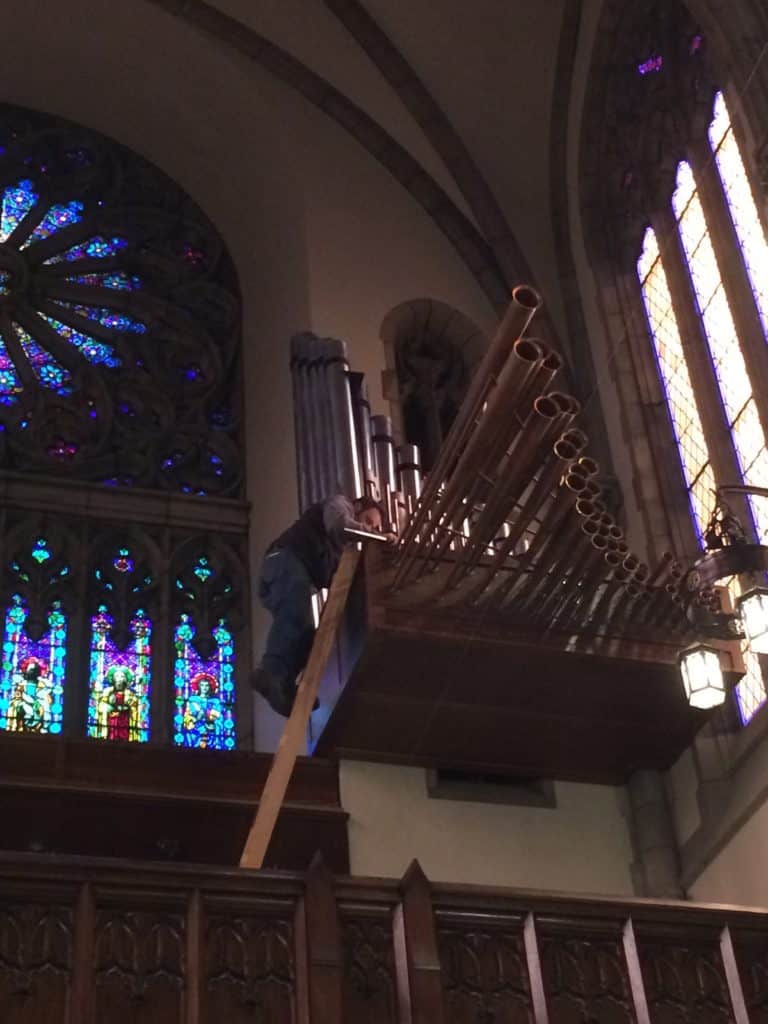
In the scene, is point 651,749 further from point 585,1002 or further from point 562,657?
point 585,1002

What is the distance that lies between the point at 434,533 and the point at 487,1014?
330 centimetres

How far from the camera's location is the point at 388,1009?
6891 millimetres

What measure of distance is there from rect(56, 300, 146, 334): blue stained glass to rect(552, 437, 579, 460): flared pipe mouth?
599 centimetres

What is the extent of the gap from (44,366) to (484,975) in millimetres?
7507

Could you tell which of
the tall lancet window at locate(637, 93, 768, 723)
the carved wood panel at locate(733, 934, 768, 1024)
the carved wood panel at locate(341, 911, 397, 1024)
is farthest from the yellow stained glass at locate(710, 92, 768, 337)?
the carved wood panel at locate(341, 911, 397, 1024)

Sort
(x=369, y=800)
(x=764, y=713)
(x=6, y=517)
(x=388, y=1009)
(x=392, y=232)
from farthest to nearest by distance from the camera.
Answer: (x=392, y=232)
(x=6, y=517)
(x=369, y=800)
(x=764, y=713)
(x=388, y=1009)

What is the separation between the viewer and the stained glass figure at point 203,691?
11266 mm

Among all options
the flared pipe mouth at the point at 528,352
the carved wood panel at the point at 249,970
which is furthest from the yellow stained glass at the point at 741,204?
the carved wood panel at the point at 249,970

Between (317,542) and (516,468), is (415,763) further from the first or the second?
(516,468)

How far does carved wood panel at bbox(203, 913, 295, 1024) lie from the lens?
6.69 m

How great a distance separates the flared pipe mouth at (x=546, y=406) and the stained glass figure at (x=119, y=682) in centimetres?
412

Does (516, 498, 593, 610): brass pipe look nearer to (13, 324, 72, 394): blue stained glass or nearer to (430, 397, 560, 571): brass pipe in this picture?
(430, 397, 560, 571): brass pipe

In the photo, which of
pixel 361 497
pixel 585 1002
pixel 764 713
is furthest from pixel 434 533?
pixel 585 1002

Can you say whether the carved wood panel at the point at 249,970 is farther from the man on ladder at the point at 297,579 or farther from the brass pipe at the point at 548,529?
the brass pipe at the point at 548,529
